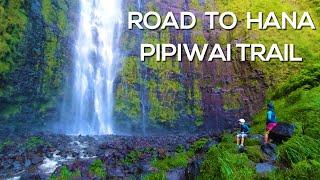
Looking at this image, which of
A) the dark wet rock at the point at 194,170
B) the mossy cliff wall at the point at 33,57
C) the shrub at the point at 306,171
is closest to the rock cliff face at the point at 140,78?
the mossy cliff wall at the point at 33,57

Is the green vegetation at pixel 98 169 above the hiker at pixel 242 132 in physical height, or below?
below

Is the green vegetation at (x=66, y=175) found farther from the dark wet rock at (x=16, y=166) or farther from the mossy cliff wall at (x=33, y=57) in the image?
the mossy cliff wall at (x=33, y=57)

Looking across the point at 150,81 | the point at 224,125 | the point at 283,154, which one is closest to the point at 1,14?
the point at 150,81

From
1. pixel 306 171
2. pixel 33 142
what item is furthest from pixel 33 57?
pixel 306 171

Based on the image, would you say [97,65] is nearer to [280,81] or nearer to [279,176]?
[280,81]

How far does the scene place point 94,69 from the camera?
3052cm

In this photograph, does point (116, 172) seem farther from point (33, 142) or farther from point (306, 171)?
point (306, 171)

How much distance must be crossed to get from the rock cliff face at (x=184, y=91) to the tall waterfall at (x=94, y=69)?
3.66 feet

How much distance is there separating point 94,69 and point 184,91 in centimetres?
761

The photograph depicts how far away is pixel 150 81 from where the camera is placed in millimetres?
32938

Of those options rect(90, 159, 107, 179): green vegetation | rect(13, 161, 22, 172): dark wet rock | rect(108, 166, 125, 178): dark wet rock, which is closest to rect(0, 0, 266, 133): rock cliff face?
rect(13, 161, 22, 172): dark wet rock

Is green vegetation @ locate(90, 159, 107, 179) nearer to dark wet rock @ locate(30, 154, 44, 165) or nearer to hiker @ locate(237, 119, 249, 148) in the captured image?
dark wet rock @ locate(30, 154, 44, 165)

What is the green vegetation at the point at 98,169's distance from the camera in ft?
42.2

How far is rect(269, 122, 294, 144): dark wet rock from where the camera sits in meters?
9.06
